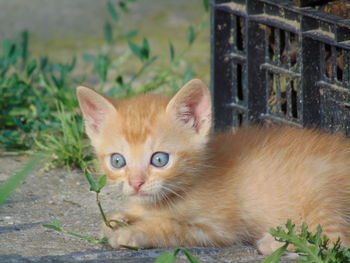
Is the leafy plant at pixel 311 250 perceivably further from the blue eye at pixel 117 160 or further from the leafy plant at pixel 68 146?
the leafy plant at pixel 68 146

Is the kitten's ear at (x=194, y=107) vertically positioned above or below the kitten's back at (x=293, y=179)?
above

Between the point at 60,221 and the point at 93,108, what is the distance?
1.74 feet

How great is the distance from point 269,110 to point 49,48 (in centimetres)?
338

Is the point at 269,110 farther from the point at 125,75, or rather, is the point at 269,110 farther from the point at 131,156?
the point at 125,75

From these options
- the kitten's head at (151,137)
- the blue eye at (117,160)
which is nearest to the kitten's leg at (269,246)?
the kitten's head at (151,137)

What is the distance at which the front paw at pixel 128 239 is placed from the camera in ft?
10.2

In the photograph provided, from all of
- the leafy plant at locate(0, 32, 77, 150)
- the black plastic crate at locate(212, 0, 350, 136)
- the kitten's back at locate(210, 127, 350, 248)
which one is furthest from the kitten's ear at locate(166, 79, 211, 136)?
the leafy plant at locate(0, 32, 77, 150)

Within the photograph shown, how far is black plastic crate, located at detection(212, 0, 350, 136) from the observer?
144 inches

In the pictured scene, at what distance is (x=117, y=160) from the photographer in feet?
10.8

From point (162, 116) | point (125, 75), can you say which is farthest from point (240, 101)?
point (125, 75)

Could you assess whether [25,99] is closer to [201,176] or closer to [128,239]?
[201,176]

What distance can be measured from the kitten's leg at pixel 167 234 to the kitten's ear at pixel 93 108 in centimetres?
48

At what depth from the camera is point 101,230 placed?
3.31m

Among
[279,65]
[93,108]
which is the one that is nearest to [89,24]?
[279,65]
